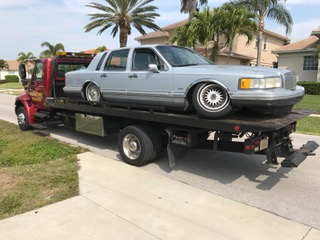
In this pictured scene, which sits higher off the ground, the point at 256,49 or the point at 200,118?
the point at 256,49

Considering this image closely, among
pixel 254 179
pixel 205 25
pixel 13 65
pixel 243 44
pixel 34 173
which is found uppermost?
pixel 205 25

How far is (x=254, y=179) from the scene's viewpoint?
18.6ft

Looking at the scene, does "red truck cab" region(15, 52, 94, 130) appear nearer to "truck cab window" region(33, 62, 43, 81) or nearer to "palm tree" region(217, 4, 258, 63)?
"truck cab window" region(33, 62, 43, 81)

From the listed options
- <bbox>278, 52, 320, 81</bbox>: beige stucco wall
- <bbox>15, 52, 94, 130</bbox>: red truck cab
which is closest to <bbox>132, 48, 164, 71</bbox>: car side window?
<bbox>15, 52, 94, 130</bbox>: red truck cab

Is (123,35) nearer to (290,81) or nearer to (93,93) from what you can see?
(93,93)

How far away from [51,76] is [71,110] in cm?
144

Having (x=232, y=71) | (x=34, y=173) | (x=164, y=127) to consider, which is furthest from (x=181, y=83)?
(x=34, y=173)

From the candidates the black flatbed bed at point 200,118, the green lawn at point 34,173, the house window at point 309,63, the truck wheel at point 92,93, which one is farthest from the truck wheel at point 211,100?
the house window at point 309,63

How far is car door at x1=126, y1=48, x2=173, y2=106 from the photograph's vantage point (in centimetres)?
577

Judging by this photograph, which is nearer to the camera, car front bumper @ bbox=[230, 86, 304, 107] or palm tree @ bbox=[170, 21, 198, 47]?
car front bumper @ bbox=[230, 86, 304, 107]

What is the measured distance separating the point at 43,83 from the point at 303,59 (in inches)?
1030

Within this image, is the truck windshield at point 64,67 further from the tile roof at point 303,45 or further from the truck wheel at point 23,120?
the tile roof at point 303,45

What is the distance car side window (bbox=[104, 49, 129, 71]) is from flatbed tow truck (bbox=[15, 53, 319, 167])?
29.9 inches

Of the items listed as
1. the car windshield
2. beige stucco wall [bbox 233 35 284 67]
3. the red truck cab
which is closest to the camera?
the car windshield
